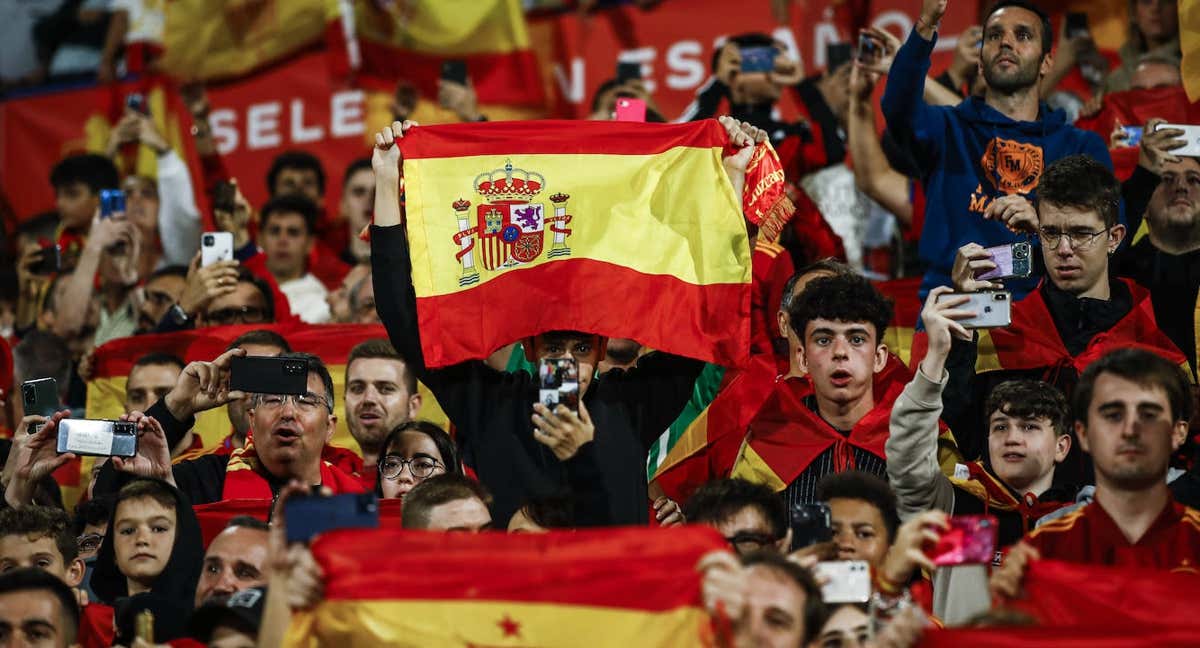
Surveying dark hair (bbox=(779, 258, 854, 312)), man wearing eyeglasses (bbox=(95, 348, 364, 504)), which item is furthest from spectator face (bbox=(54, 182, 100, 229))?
dark hair (bbox=(779, 258, 854, 312))

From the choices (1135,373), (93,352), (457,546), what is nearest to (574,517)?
(457,546)

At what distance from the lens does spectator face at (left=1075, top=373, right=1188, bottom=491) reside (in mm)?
5790

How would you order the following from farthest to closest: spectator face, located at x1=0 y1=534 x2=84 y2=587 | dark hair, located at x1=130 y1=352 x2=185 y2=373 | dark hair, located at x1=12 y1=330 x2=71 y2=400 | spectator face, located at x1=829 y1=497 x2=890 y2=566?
dark hair, located at x1=12 y1=330 x2=71 y2=400
dark hair, located at x1=130 y1=352 x2=185 y2=373
spectator face, located at x1=0 y1=534 x2=84 y2=587
spectator face, located at x1=829 y1=497 x2=890 y2=566

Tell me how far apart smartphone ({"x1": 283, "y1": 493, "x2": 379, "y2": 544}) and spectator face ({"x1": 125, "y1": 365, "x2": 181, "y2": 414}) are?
141 inches

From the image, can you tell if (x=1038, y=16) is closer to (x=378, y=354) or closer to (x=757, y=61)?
(x=757, y=61)

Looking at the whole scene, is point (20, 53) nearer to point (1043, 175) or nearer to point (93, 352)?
point (93, 352)

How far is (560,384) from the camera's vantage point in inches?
249

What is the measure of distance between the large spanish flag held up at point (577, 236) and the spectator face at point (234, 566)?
3.31 ft

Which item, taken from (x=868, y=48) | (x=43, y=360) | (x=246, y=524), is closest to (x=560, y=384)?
(x=246, y=524)

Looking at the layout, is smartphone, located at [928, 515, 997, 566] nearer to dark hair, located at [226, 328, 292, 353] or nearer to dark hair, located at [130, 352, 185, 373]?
dark hair, located at [226, 328, 292, 353]

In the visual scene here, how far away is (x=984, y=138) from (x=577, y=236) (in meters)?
2.25

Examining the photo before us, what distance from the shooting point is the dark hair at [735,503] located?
6461 millimetres

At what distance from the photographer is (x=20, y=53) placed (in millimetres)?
15227

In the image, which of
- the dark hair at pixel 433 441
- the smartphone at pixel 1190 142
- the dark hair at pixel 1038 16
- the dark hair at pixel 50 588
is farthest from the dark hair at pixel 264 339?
the smartphone at pixel 1190 142
